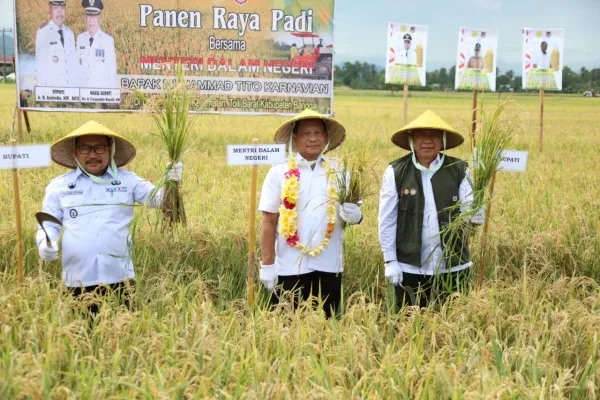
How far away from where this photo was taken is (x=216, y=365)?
2.72 meters

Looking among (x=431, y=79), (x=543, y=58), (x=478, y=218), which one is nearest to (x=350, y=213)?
(x=478, y=218)

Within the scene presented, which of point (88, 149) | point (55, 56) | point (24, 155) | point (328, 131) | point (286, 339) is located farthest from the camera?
point (55, 56)

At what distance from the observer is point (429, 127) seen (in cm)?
404

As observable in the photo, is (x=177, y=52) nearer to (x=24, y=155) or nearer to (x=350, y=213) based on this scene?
(x=24, y=155)

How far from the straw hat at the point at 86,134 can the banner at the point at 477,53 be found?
32.2 feet

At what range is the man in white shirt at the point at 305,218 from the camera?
4.00 meters

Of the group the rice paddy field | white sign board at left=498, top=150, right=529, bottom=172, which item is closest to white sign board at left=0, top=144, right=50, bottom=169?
the rice paddy field

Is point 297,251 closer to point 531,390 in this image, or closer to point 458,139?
point 458,139

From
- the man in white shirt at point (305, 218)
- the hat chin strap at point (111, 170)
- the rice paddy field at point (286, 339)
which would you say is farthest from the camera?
the man in white shirt at point (305, 218)

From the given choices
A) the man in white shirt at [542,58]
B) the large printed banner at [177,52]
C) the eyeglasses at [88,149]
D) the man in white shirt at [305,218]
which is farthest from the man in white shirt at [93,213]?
the man in white shirt at [542,58]

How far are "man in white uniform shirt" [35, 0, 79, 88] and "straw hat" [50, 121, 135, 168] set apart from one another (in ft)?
11.8

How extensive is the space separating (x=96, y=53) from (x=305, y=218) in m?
4.55

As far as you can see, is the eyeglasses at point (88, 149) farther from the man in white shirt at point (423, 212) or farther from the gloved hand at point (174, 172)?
the man in white shirt at point (423, 212)

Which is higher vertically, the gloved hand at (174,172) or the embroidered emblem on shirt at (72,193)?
the gloved hand at (174,172)
